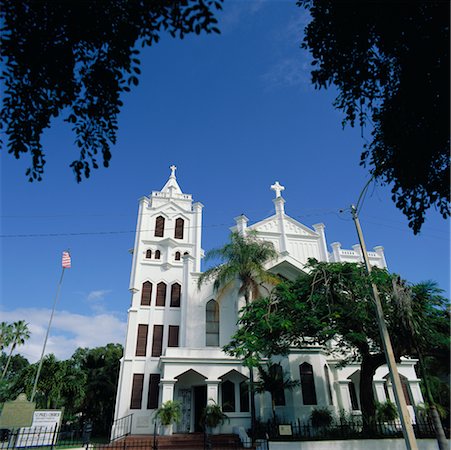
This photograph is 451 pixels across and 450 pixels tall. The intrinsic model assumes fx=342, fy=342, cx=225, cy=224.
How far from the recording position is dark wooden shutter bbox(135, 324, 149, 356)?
2430 cm

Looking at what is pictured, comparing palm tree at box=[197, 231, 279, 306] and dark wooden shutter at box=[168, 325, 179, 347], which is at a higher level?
palm tree at box=[197, 231, 279, 306]

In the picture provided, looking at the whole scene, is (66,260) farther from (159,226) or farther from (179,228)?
(179,228)

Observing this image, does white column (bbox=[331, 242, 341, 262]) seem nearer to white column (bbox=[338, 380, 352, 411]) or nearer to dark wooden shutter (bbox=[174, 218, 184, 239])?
white column (bbox=[338, 380, 352, 411])

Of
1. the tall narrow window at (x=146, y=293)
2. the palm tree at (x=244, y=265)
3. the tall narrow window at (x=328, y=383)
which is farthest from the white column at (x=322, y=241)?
the tall narrow window at (x=146, y=293)

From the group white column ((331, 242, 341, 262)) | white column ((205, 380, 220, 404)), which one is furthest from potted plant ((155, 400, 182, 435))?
white column ((331, 242, 341, 262))

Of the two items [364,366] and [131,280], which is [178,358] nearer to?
[131,280]

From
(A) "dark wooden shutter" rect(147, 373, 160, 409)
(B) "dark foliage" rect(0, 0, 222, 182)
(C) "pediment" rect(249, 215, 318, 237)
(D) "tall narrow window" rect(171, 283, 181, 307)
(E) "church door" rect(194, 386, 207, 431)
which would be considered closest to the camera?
(B) "dark foliage" rect(0, 0, 222, 182)

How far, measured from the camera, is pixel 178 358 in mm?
21391

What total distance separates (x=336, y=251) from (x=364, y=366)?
15341 mm

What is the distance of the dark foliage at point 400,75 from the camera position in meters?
5.80

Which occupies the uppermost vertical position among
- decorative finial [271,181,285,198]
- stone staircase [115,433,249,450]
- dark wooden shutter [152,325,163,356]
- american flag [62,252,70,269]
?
decorative finial [271,181,285,198]

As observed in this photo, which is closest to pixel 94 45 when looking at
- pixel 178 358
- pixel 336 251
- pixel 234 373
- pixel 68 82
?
pixel 68 82

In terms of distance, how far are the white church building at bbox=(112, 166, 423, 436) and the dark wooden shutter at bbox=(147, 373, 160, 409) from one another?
2.4 inches

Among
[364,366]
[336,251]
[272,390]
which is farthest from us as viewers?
[336,251]
